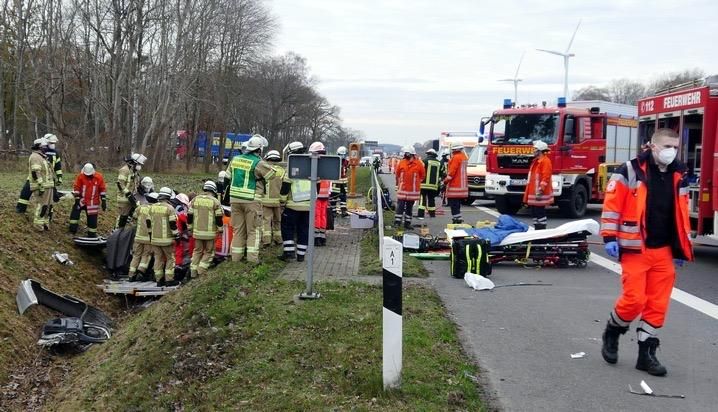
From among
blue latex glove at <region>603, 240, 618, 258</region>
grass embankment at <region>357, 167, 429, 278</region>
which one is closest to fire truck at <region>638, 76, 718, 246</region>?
grass embankment at <region>357, 167, 429, 278</region>

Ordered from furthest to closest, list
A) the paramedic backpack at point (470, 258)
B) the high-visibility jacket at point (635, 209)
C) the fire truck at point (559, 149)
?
1. the fire truck at point (559, 149)
2. the paramedic backpack at point (470, 258)
3. the high-visibility jacket at point (635, 209)

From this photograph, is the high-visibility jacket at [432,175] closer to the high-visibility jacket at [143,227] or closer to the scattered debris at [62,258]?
the high-visibility jacket at [143,227]

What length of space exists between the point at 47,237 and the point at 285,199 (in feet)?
19.7

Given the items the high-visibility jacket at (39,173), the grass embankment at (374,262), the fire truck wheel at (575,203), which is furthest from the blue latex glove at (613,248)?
the fire truck wheel at (575,203)

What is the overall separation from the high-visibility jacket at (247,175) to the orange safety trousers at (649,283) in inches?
257

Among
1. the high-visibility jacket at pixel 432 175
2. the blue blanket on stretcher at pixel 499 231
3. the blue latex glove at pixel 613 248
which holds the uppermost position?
the high-visibility jacket at pixel 432 175

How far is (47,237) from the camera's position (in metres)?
15.1

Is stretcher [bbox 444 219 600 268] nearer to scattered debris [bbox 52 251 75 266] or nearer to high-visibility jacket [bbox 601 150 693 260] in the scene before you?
high-visibility jacket [bbox 601 150 693 260]

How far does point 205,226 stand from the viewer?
1310 cm

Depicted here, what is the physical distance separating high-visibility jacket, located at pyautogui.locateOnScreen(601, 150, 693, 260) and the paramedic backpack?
4685mm

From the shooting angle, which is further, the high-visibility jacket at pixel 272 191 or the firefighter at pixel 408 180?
the firefighter at pixel 408 180

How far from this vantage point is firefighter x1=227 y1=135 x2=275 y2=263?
11.6 metres

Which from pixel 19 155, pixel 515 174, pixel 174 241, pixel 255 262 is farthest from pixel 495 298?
pixel 19 155

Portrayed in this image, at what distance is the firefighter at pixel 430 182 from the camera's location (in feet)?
57.1
